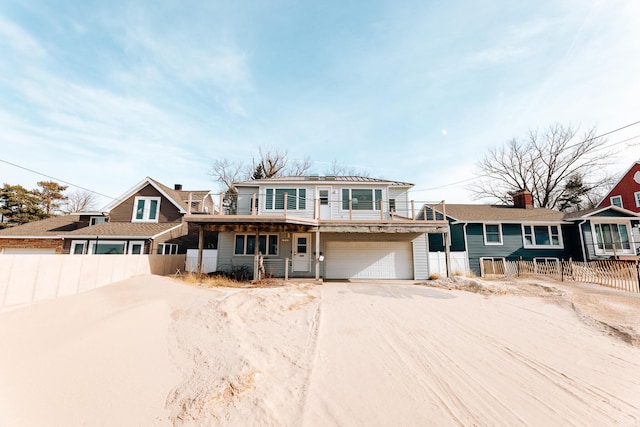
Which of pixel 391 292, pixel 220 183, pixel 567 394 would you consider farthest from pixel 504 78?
pixel 220 183

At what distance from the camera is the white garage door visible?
14.3 m

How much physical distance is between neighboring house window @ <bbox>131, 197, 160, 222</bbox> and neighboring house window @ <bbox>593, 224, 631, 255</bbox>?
3075cm

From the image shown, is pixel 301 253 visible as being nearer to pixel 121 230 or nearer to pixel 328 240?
pixel 328 240

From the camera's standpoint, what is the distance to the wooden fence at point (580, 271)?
10547mm

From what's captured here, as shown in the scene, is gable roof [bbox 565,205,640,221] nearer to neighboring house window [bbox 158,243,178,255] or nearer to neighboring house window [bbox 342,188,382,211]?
neighboring house window [bbox 342,188,382,211]

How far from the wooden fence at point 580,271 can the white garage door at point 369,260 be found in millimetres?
6114

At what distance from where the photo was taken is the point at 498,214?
736 inches

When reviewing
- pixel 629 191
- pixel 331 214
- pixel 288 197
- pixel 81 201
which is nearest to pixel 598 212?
pixel 629 191

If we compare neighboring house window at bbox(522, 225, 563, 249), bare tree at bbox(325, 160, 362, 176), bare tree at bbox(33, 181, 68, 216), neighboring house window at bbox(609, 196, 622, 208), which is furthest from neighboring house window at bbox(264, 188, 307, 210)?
bare tree at bbox(33, 181, 68, 216)

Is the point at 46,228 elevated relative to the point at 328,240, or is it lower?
elevated

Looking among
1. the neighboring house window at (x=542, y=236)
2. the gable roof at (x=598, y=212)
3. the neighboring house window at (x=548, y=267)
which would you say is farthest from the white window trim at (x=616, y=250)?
the neighboring house window at (x=548, y=267)

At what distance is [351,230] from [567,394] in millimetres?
9463

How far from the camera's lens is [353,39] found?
414 inches

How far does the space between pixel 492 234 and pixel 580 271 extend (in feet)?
17.9
